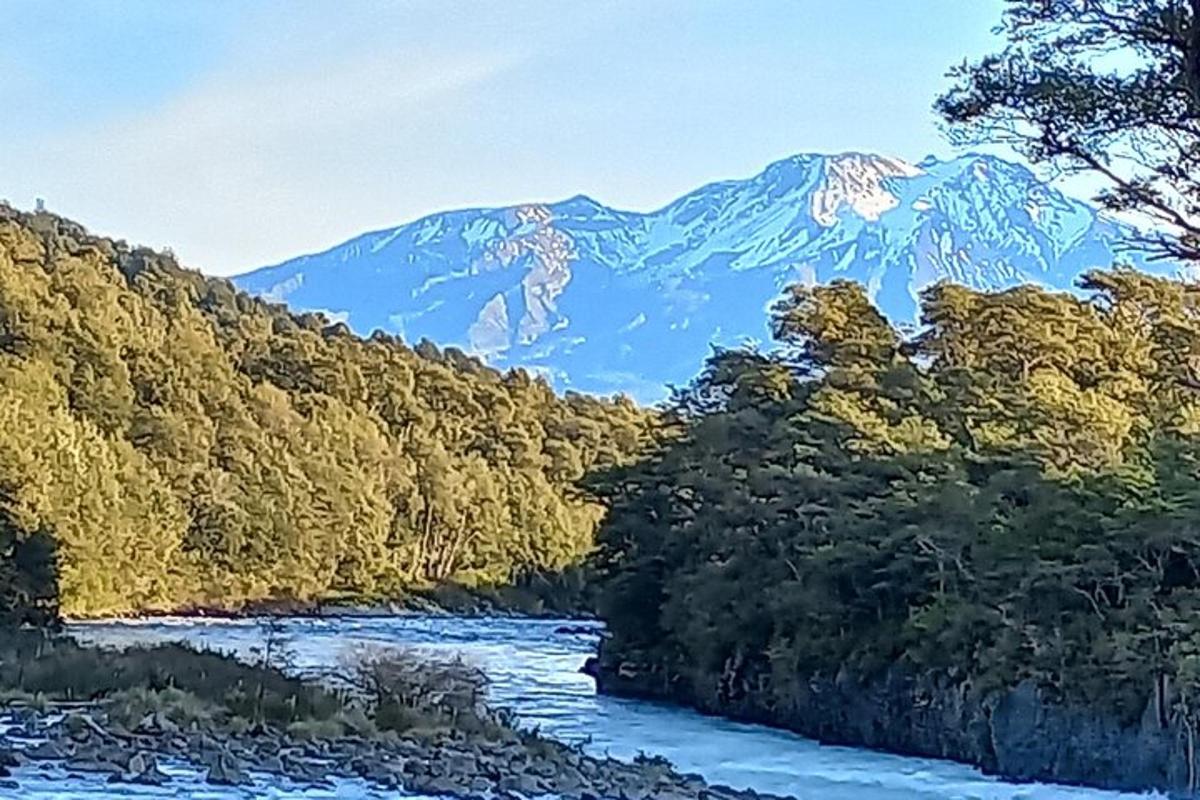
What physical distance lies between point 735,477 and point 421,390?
5559 cm

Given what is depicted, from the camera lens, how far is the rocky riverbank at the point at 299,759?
13.3 metres

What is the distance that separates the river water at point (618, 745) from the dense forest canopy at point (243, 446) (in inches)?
270

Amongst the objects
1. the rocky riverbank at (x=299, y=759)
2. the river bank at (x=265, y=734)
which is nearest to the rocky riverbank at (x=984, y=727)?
the river bank at (x=265, y=734)

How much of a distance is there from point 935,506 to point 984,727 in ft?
15.7

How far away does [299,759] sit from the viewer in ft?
48.5

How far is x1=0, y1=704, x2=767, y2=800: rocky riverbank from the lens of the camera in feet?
43.8

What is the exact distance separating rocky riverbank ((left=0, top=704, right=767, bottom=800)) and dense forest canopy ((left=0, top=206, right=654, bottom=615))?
2545 cm

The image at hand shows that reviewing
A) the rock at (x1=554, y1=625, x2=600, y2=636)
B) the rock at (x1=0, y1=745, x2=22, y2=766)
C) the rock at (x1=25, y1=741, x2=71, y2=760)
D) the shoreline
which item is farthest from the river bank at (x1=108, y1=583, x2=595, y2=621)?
the rock at (x1=0, y1=745, x2=22, y2=766)

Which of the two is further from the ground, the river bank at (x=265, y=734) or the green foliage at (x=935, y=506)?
the green foliage at (x=935, y=506)

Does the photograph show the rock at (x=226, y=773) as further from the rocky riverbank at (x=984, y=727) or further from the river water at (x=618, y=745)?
the rocky riverbank at (x=984, y=727)

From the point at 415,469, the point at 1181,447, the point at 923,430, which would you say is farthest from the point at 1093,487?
the point at 415,469

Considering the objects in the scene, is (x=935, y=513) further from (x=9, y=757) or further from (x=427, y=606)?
(x=427, y=606)

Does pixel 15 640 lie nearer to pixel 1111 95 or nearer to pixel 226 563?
pixel 1111 95

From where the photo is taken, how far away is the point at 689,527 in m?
39.4
